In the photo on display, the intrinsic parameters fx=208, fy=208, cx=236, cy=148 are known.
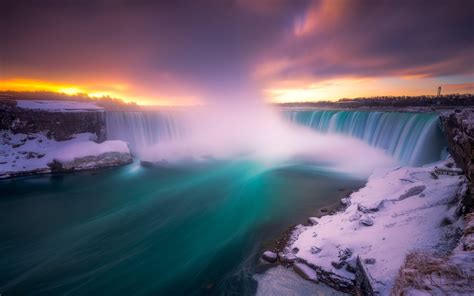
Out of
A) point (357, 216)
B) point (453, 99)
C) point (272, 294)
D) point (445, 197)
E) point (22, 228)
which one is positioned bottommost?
point (22, 228)

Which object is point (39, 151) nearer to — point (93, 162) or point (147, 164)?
point (93, 162)

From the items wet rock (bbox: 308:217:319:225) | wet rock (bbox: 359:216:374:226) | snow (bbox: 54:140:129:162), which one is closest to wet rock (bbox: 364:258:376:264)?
wet rock (bbox: 359:216:374:226)

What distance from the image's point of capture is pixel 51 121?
928 inches

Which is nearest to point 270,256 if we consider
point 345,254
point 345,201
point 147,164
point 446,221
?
point 345,254

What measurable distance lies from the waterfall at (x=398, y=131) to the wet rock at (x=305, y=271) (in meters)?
13.3

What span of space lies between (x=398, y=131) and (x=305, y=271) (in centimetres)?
1794

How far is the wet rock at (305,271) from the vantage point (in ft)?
21.7

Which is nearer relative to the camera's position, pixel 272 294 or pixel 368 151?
pixel 272 294

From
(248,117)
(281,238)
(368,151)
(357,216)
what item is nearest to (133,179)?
(281,238)

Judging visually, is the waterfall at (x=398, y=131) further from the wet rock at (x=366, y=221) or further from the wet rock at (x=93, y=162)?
the wet rock at (x=93, y=162)

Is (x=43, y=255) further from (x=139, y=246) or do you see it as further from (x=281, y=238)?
(x=281, y=238)

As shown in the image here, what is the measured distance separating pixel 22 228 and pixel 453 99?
46715mm

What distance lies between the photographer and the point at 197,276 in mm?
7578

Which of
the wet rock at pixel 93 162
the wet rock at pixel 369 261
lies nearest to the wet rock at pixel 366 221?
the wet rock at pixel 369 261
